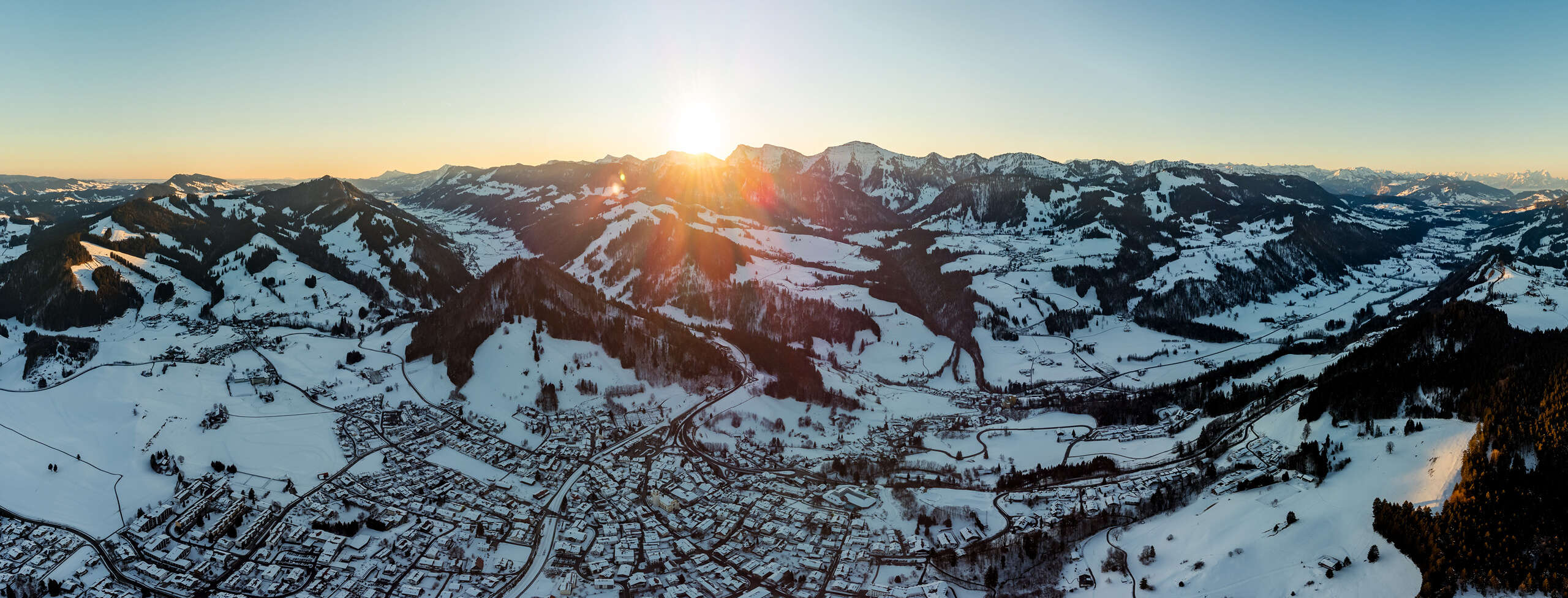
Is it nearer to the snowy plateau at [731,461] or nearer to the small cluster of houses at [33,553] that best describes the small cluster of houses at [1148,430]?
the snowy plateau at [731,461]

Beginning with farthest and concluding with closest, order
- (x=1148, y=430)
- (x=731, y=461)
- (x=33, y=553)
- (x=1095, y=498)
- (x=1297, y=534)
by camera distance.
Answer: (x=1148, y=430)
(x=731, y=461)
(x=1095, y=498)
(x=33, y=553)
(x=1297, y=534)

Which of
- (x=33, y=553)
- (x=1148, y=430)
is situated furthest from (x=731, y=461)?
(x=33, y=553)

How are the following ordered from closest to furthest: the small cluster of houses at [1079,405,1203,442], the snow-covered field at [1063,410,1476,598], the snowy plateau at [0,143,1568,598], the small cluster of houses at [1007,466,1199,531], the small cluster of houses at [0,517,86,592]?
the snow-covered field at [1063,410,1476,598]
the small cluster of houses at [0,517,86,592]
the snowy plateau at [0,143,1568,598]
the small cluster of houses at [1007,466,1199,531]
the small cluster of houses at [1079,405,1203,442]

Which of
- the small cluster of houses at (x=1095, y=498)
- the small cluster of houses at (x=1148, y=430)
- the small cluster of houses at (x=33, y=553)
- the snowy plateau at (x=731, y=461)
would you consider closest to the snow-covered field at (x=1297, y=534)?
the snowy plateau at (x=731, y=461)

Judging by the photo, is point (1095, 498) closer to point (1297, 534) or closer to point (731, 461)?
point (1297, 534)

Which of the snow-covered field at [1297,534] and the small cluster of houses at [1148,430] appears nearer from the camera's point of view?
the snow-covered field at [1297,534]

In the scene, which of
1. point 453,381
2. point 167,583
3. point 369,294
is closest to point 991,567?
point 167,583

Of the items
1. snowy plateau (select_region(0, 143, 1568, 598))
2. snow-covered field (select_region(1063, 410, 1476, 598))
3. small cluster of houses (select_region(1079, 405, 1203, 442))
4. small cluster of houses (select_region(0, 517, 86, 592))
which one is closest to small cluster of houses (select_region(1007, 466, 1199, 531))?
→ snowy plateau (select_region(0, 143, 1568, 598))

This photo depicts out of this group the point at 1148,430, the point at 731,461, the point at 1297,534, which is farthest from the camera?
the point at 1148,430

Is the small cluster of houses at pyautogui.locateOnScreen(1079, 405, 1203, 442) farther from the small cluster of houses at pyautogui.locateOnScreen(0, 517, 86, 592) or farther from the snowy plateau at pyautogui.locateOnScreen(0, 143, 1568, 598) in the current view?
the small cluster of houses at pyautogui.locateOnScreen(0, 517, 86, 592)

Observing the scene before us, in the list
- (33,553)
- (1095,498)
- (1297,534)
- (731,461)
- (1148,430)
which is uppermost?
(1297,534)

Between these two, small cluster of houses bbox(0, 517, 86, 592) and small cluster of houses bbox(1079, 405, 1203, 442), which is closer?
A: small cluster of houses bbox(0, 517, 86, 592)

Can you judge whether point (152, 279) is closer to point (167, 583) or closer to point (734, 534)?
point (167, 583)
